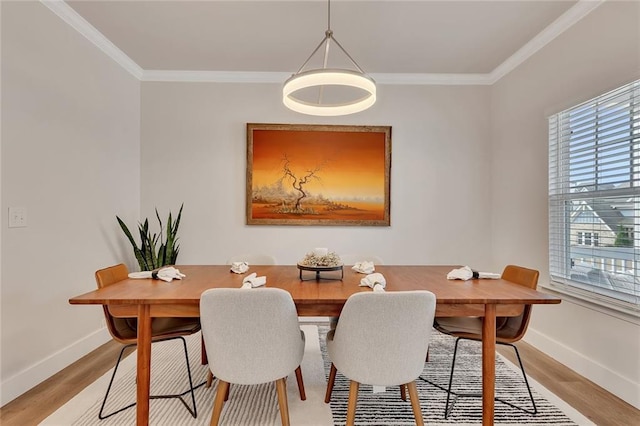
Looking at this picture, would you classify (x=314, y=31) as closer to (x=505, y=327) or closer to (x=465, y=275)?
(x=465, y=275)

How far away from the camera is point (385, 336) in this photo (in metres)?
1.48

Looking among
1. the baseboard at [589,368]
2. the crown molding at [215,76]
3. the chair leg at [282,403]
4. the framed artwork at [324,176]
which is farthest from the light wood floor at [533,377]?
the crown molding at [215,76]

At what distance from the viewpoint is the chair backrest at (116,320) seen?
71.6 inches

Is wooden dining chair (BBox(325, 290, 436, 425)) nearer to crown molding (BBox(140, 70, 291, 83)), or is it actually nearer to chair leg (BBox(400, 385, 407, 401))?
chair leg (BBox(400, 385, 407, 401))

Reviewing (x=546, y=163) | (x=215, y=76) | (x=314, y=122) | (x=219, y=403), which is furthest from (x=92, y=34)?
(x=546, y=163)

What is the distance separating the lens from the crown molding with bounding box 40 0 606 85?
2.64 m

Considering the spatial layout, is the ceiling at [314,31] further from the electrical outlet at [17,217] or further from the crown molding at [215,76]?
the electrical outlet at [17,217]

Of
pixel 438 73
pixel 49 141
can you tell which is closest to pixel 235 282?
pixel 49 141

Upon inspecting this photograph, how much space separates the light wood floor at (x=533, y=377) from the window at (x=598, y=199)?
0.58 m

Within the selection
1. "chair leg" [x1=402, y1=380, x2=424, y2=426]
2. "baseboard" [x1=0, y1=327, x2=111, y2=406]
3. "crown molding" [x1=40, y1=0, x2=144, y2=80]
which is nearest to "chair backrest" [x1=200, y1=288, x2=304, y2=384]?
"chair leg" [x1=402, y1=380, x2=424, y2=426]

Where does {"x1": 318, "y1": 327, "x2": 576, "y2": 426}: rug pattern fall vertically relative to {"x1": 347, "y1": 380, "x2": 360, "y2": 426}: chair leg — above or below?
below

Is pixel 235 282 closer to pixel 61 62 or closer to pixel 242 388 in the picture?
pixel 242 388

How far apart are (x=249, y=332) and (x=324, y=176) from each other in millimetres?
2362

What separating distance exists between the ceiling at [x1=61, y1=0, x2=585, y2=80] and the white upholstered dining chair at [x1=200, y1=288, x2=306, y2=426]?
2104 mm
